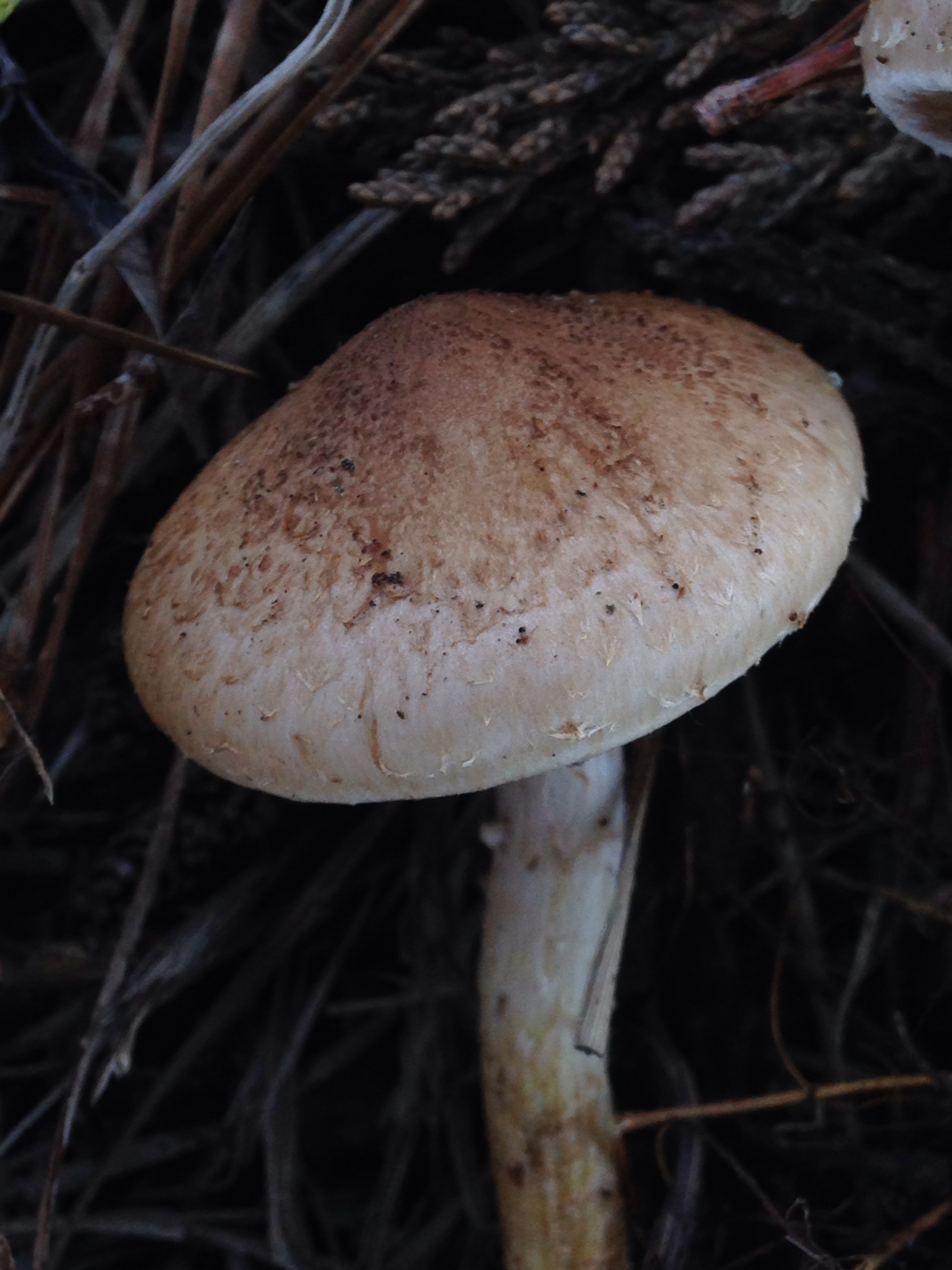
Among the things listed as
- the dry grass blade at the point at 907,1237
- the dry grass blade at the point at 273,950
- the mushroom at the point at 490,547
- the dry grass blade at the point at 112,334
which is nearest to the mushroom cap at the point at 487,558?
the mushroom at the point at 490,547

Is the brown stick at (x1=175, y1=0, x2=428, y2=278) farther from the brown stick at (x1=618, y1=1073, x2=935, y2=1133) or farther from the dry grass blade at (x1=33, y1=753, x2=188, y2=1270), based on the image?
the brown stick at (x1=618, y1=1073, x2=935, y2=1133)

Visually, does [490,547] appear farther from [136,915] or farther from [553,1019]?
[136,915]

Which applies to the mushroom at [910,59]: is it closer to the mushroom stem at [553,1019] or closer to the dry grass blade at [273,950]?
the mushroom stem at [553,1019]

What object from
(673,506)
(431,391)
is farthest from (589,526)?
(431,391)

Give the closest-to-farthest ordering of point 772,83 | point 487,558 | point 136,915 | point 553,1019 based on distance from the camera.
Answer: point 487,558, point 772,83, point 553,1019, point 136,915

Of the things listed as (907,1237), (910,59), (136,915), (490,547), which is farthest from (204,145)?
(907,1237)
